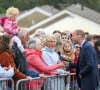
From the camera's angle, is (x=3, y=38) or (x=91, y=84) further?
(x=91, y=84)

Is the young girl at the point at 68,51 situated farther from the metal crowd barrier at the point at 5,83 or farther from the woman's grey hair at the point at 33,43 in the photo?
the metal crowd barrier at the point at 5,83

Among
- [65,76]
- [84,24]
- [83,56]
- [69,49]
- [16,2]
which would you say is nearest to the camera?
[83,56]

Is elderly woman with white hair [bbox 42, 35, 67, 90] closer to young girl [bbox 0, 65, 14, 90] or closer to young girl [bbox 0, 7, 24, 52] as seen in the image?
young girl [bbox 0, 7, 24, 52]

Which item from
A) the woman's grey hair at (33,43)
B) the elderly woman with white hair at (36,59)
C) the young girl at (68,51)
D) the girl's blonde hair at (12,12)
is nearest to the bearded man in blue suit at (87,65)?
the elderly woman with white hair at (36,59)

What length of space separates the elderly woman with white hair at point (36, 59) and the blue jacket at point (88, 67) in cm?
44

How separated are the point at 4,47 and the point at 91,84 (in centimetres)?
222

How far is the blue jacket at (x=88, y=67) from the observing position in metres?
8.28

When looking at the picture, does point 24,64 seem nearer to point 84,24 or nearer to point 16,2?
point 84,24

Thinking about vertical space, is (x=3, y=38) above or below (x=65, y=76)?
above

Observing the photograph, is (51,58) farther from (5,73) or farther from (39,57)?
(5,73)

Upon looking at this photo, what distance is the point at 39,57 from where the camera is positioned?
8.31 meters

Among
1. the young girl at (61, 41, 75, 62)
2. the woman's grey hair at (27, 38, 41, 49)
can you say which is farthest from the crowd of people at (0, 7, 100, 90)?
the young girl at (61, 41, 75, 62)

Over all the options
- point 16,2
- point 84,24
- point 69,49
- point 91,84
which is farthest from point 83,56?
point 16,2

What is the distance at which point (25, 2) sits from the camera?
9225 cm
